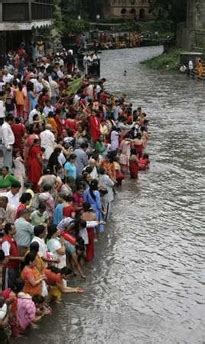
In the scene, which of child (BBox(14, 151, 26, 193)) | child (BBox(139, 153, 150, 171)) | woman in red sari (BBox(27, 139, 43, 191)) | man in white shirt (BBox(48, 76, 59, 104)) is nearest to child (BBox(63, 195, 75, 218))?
child (BBox(14, 151, 26, 193))

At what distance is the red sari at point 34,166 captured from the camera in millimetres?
15469

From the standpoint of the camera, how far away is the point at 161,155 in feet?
77.0

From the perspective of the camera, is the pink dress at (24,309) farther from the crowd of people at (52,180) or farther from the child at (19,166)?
the child at (19,166)

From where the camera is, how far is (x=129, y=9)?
351ft

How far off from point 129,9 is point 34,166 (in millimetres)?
94321

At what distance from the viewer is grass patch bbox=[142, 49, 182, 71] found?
171 ft

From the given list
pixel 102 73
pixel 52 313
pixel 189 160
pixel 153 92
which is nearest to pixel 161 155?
pixel 189 160

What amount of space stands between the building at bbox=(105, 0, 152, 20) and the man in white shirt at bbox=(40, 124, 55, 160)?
90657 millimetres

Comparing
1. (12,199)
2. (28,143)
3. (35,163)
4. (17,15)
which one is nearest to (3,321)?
(12,199)

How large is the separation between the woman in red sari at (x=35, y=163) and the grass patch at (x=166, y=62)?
36.5m

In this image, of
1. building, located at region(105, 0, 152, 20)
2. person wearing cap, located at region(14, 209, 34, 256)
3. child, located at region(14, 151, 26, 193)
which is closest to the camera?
person wearing cap, located at region(14, 209, 34, 256)

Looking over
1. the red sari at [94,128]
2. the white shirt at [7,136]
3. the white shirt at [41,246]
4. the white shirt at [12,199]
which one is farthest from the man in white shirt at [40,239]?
the red sari at [94,128]

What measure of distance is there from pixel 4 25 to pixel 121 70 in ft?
73.8

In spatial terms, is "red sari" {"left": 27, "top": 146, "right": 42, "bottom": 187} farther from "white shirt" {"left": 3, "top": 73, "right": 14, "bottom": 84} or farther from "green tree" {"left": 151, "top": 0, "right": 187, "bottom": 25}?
"green tree" {"left": 151, "top": 0, "right": 187, "bottom": 25}
